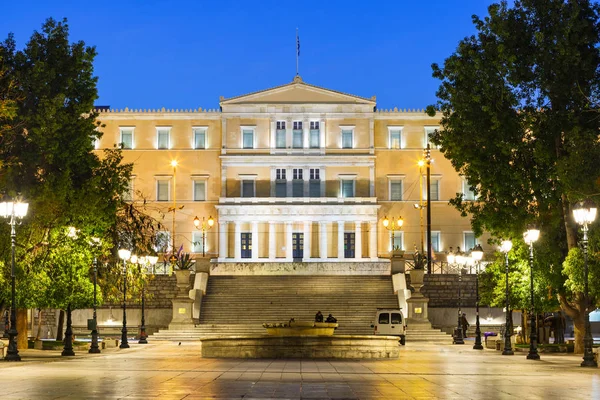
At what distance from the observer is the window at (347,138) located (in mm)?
79750

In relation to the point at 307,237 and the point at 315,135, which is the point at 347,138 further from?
the point at 307,237

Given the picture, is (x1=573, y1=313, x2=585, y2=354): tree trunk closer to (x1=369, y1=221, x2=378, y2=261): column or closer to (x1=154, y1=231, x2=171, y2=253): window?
(x1=154, y1=231, x2=171, y2=253): window

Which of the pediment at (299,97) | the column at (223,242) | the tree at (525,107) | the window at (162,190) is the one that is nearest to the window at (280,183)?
the column at (223,242)

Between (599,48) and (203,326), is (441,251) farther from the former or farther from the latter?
(599,48)

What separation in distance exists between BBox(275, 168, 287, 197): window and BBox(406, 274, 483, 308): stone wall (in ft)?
77.8

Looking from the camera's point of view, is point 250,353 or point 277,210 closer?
point 250,353

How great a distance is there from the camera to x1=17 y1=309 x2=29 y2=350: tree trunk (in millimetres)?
38156

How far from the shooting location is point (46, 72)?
36125 millimetres

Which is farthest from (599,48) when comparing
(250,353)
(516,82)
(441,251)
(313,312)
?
(441,251)

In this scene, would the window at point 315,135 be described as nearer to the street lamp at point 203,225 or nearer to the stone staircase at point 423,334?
the street lamp at point 203,225

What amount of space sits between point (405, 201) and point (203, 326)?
33798 mm

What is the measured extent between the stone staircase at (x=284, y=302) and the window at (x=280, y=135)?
22.0 m

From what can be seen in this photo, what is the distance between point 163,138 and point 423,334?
38148mm

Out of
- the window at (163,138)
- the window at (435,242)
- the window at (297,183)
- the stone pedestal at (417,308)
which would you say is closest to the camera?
the stone pedestal at (417,308)
